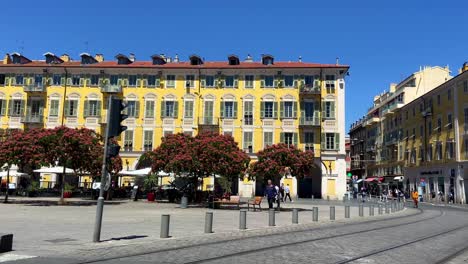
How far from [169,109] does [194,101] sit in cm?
298

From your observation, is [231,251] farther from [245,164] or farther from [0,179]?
[0,179]

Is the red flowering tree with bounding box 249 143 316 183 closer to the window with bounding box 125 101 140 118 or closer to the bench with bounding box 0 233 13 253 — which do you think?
the bench with bounding box 0 233 13 253

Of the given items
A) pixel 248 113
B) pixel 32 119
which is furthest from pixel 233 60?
pixel 32 119

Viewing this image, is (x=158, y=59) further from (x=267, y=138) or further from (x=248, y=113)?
(x=267, y=138)

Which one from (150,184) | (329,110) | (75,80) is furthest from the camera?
(75,80)

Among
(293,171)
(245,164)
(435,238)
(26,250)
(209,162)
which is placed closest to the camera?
(26,250)

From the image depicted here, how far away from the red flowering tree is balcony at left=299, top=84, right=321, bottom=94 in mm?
25560

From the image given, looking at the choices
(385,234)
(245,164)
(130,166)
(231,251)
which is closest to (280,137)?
(130,166)

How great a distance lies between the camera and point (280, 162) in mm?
25562

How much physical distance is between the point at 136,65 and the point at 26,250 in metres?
45.2

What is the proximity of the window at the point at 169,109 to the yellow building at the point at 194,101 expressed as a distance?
113 millimetres

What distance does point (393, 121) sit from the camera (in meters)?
72.8

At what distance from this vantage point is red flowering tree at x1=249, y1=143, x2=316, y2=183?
2539 cm

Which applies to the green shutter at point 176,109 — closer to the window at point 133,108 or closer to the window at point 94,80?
the window at point 133,108
